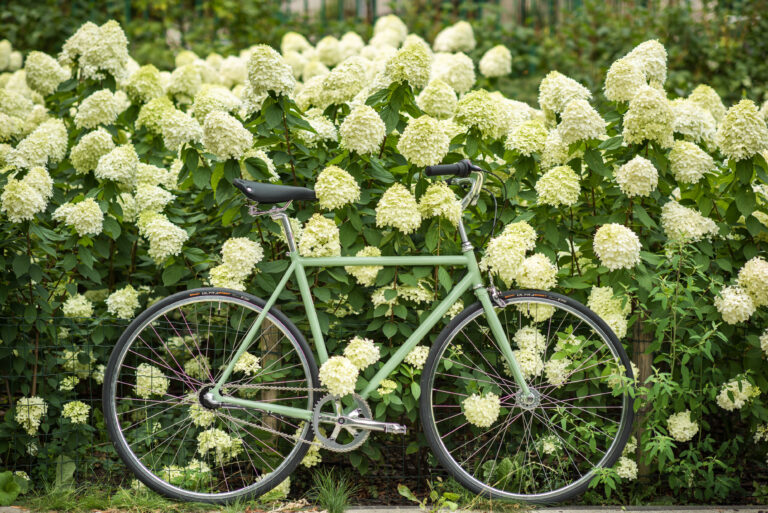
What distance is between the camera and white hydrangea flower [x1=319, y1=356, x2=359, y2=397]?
3.22 meters

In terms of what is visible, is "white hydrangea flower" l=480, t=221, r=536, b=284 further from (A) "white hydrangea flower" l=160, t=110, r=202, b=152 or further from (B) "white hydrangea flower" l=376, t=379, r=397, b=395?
(A) "white hydrangea flower" l=160, t=110, r=202, b=152

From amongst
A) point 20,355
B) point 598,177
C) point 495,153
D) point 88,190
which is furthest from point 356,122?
point 20,355

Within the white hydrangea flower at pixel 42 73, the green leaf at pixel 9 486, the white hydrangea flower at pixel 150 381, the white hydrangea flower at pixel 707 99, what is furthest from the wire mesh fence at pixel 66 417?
the white hydrangea flower at pixel 707 99

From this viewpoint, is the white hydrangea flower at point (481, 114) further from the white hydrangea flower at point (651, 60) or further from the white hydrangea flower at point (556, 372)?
the white hydrangea flower at point (556, 372)

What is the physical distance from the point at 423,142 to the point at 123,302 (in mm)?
1699

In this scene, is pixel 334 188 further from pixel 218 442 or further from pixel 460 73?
pixel 460 73

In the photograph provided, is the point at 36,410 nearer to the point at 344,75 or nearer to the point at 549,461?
the point at 344,75

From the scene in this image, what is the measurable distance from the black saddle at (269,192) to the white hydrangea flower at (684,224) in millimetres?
1680

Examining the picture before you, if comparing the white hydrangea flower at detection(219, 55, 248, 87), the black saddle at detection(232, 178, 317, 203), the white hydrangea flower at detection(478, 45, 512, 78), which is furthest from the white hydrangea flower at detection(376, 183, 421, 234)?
the white hydrangea flower at detection(219, 55, 248, 87)

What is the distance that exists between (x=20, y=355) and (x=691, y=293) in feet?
10.7

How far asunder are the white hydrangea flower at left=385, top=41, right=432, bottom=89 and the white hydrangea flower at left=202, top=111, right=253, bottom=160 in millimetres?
759

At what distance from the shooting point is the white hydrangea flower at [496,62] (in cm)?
549

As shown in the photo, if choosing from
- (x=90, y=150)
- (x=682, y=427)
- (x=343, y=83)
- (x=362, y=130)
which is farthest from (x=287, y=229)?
(x=682, y=427)

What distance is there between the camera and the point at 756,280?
3432 mm
